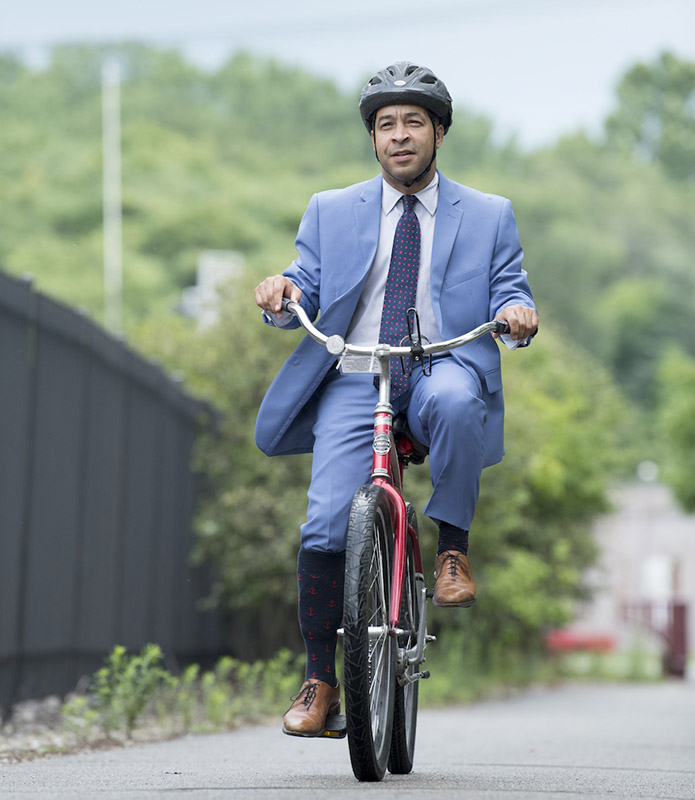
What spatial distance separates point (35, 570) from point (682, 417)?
903 inches

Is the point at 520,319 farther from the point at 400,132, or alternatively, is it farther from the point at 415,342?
the point at 400,132

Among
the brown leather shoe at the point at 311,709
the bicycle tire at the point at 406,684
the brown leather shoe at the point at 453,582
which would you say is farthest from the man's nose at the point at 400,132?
the brown leather shoe at the point at 311,709

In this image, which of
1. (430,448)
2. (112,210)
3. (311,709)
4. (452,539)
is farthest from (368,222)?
(112,210)

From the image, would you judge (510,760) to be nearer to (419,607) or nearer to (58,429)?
(419,607)

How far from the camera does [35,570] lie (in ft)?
23.4

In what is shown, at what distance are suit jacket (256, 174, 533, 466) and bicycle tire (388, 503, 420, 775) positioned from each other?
0.42m

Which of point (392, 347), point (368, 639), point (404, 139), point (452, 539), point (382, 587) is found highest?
point (404, 139)

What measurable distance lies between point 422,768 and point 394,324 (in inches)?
66.0

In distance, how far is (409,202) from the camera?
4.58m

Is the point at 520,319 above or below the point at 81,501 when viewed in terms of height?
above

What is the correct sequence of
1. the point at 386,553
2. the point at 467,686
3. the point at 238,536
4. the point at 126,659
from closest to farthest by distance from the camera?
the point at 386,553 → the point at 126,659 → the point at 238,536 → the point at 467,686

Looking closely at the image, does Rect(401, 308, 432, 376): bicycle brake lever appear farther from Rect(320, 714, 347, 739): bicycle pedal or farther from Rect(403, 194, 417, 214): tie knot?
Rect(320, 714, 347, 739): bicycle pedal

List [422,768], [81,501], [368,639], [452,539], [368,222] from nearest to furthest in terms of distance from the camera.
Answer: [368,639]
[452,539]
[368,222]
[422,768]
[81,501]

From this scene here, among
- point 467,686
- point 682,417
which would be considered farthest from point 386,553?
point 682,417
